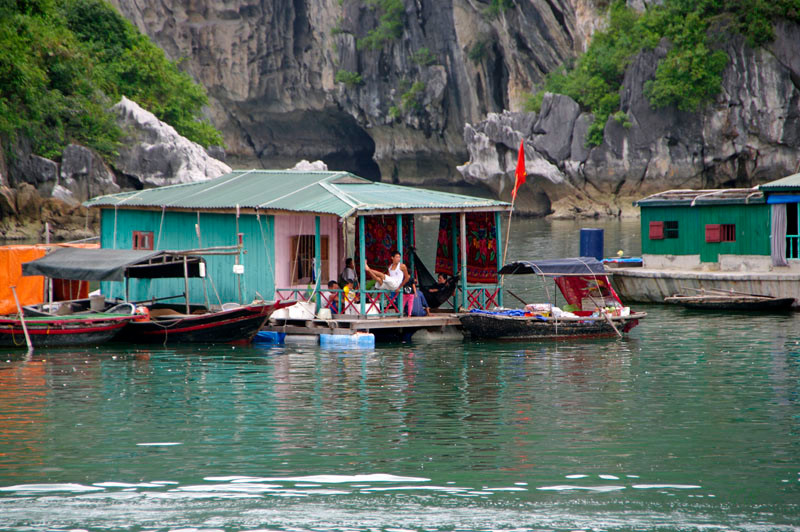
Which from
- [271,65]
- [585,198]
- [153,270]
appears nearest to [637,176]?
[585,198]

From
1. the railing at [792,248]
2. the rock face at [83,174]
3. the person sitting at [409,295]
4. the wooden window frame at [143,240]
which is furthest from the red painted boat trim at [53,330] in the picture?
the rock face at [83,174]

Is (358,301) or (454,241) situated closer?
(358,301)

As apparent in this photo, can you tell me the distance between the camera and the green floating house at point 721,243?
1093 inches

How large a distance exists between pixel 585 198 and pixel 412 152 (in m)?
19.7

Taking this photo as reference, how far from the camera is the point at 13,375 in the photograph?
1864 centimetres

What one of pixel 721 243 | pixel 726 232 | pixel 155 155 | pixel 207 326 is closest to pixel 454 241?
pixel 207 326

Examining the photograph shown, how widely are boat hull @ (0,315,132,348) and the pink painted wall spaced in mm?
3406

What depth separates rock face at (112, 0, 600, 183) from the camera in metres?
79.4

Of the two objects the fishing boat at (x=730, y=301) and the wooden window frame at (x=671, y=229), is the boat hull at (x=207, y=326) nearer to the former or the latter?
the fishing boat at (x=730, y=301)

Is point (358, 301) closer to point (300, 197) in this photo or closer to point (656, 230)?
point (300, 197)

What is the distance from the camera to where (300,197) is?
903 inches

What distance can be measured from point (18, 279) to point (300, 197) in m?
6.86

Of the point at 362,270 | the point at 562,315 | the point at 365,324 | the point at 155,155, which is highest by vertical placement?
the point at 155,155

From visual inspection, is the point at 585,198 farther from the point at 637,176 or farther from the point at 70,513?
the point at 70,513
